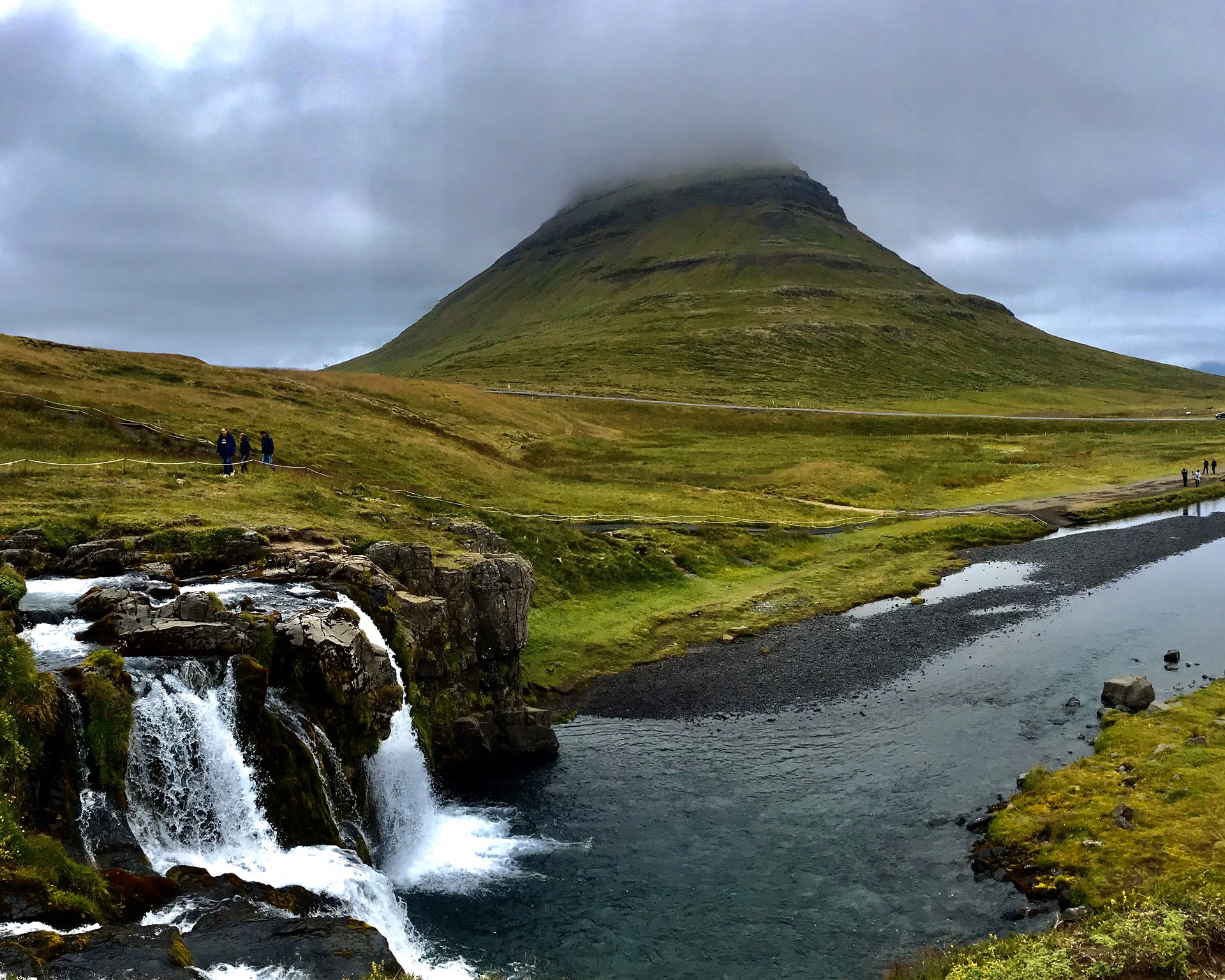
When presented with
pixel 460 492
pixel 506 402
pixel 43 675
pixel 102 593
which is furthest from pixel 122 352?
pixel 43 675

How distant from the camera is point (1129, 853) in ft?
88.5

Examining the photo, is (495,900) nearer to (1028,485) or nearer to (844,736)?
(844,736)

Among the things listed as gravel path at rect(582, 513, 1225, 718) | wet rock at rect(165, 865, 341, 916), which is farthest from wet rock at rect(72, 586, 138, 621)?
gravel path at rect(582, 513, 1225, 718)

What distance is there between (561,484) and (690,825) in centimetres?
6848

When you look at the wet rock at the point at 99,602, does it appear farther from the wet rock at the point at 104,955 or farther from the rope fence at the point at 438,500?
the rope fence at the point at 438,500

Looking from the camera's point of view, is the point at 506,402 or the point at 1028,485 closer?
the point at 1028,485

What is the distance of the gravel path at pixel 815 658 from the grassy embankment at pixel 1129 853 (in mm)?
13751

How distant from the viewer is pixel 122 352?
99.6 metres

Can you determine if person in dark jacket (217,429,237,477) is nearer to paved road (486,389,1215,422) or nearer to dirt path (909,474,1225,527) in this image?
dirt path (909,474,1225,527)

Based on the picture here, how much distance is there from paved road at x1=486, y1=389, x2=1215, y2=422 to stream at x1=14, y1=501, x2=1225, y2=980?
444 feet

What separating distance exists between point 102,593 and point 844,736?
3107 centimetres

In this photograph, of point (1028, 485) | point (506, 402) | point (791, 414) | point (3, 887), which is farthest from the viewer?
point (791, 414)

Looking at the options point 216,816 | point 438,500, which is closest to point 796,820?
point 216,816

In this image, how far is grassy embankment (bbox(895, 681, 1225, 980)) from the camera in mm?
20594
